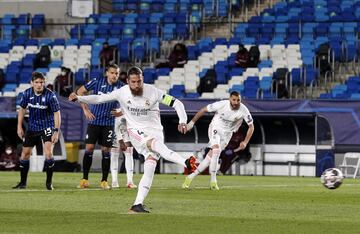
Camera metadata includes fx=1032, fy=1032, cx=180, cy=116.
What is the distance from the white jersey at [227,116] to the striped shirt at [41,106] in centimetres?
419

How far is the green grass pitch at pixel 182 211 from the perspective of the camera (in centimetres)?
1139

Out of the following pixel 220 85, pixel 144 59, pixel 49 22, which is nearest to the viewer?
pixel 220 85

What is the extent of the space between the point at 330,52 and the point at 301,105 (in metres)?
5.50

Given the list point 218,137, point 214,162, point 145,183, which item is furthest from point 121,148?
point 145,183

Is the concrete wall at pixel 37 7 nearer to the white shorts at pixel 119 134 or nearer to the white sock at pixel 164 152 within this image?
the white shorts at pixel 119 134

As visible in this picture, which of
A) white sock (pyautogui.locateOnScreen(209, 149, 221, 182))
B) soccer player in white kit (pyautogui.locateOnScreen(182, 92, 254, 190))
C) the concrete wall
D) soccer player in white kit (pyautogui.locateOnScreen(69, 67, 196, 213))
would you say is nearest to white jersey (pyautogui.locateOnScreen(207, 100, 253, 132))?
soccer player in white kit (pyautogui.locateOnScreen(182, 92, 254, 190))

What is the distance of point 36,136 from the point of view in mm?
19359

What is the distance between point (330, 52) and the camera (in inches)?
1425

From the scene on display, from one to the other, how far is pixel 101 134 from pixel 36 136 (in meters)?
1.51

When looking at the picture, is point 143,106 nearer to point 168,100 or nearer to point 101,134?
point 168,100

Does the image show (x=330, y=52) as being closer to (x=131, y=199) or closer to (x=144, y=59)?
(x=144, y=59)

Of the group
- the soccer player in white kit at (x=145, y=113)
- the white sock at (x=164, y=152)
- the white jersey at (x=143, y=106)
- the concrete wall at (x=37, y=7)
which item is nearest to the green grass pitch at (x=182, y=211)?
the white sock at (x=164, y=152)

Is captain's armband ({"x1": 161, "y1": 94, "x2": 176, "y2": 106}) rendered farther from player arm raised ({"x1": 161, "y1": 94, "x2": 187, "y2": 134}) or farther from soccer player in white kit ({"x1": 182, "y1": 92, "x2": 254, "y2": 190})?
soccer player in white kit ({"x1": 182, "y1": 92, "x2": 254, "y2": 190})

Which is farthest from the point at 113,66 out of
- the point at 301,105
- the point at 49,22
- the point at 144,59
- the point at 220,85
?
the point at 49,22
